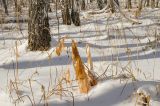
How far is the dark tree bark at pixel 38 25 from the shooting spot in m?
5.14

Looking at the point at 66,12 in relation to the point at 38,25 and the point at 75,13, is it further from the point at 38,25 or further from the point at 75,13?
the point at 38,25

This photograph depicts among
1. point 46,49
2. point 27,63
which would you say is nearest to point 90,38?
point 46,49

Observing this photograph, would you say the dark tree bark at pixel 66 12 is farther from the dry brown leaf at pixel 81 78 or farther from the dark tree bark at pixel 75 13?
the dry brown leaf at pixel 81 78

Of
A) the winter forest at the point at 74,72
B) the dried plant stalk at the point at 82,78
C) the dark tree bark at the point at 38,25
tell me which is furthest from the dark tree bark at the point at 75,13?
the dried plant stalk at the point at 82,78

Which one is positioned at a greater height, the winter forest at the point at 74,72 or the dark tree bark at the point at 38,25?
the dark tree bark at the point at 38,25

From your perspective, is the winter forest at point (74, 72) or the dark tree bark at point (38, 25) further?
the dark tree bark at point (38, 25)

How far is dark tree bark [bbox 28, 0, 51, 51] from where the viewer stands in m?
5.14

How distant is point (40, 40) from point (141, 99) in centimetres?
286

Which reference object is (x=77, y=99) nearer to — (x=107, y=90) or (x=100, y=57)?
(x=107, y=90)

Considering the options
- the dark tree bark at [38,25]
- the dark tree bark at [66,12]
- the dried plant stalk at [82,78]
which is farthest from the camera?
the dark tree bark at [66,12]

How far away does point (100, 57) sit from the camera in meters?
4.93

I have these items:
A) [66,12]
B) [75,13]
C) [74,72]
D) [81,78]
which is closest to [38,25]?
[74,72]

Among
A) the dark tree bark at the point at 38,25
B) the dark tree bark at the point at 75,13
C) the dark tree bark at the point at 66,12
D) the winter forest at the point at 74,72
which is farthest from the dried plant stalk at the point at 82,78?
the dark tree bark at the point at 66,12

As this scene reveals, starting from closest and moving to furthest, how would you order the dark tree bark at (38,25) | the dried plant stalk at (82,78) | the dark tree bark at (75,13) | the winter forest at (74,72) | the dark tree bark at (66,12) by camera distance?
the winter forest at (74,72)
the dried plant stalk at (82,78)
the dark tree bark at (38,25)
the dark tree bark at (75,13)
the dark tree bark at (66,12)
